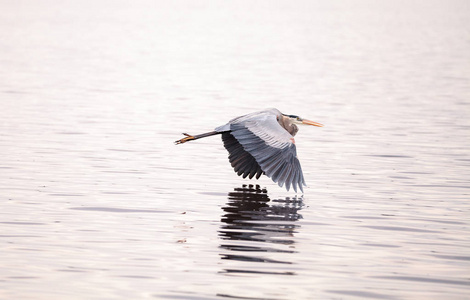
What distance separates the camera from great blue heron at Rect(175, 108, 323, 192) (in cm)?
1090

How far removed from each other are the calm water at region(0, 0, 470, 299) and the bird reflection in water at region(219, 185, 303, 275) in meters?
0.03

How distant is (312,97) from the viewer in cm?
2562

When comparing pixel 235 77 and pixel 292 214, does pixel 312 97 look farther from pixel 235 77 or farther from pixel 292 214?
pixel 292 214

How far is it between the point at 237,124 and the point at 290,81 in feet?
62.5

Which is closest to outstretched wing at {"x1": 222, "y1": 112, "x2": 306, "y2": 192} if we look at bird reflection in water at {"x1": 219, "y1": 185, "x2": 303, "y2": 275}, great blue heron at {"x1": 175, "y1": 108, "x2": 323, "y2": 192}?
great blue heron at {"x1": 175, "y1": 108, "x2": 323, "y2": 192}

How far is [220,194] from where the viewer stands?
11.4m

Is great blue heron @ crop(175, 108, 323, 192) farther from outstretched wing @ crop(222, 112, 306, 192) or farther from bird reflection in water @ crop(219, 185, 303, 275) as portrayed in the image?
bird reflection in water @ crop(219, 185, 303, 275)

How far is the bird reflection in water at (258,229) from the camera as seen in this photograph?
322 inches

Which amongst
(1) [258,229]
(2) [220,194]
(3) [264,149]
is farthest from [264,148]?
(1) [258,229]

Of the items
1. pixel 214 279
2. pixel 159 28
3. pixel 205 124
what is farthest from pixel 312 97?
pixel 159 28

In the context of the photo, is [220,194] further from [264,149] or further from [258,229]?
[258,229]

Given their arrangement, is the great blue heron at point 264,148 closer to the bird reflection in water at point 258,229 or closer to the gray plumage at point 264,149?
the gray plumage at point 264,149

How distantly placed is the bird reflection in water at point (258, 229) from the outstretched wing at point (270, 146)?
351mm

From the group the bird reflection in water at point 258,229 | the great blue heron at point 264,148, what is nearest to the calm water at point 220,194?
the bird reflection in water at point 258,229
